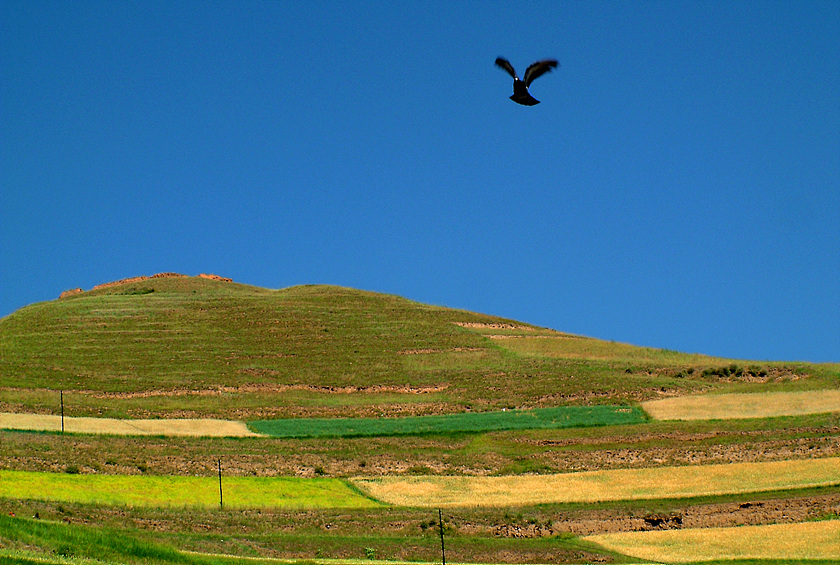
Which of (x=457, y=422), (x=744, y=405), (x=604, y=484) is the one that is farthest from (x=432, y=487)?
(x=744, y=405)

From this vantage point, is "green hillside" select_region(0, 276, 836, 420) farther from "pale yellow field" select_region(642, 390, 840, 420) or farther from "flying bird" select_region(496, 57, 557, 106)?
"flying bird" select_region(496, 57, 557, 106)

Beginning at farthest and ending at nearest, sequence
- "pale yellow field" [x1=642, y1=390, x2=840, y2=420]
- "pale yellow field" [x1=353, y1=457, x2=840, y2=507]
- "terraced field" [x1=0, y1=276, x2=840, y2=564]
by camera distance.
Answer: "pale yellow field" [x1=642, y1=390, x2=840, y2=420] → "pale yellow field" [x1=353, y1=457, x2=840, y2=507] → "terraced field" [x1=0, y1=276, x2=840, y2=564]

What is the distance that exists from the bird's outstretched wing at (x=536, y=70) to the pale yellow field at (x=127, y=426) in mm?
46976

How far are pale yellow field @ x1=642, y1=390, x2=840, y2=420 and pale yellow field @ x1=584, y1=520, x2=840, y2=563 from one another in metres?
25.7

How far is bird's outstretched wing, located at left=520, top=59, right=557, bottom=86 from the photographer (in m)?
18.7

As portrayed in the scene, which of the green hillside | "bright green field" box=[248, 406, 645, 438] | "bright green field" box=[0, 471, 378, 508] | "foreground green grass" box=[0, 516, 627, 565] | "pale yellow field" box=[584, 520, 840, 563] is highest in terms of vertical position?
the green hillside

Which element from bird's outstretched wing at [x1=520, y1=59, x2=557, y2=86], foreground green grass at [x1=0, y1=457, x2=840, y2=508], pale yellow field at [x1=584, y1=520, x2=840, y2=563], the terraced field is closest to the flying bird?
bird's outstretched wing at [x1=520, y1=59, x2=557, y2=86]

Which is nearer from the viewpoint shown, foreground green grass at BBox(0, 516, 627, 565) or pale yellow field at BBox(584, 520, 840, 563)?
foreground green grass at BBox(0, 516, 627, 565)

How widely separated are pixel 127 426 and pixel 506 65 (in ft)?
168

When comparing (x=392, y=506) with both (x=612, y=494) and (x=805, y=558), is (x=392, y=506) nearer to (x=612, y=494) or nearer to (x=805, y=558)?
(x=612, y=494)

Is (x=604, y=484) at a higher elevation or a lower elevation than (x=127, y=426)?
lower

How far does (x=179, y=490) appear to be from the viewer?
46.4 m

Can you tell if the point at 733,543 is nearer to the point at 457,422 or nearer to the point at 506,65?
the point at 506,65

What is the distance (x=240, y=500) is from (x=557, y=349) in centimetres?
5092
